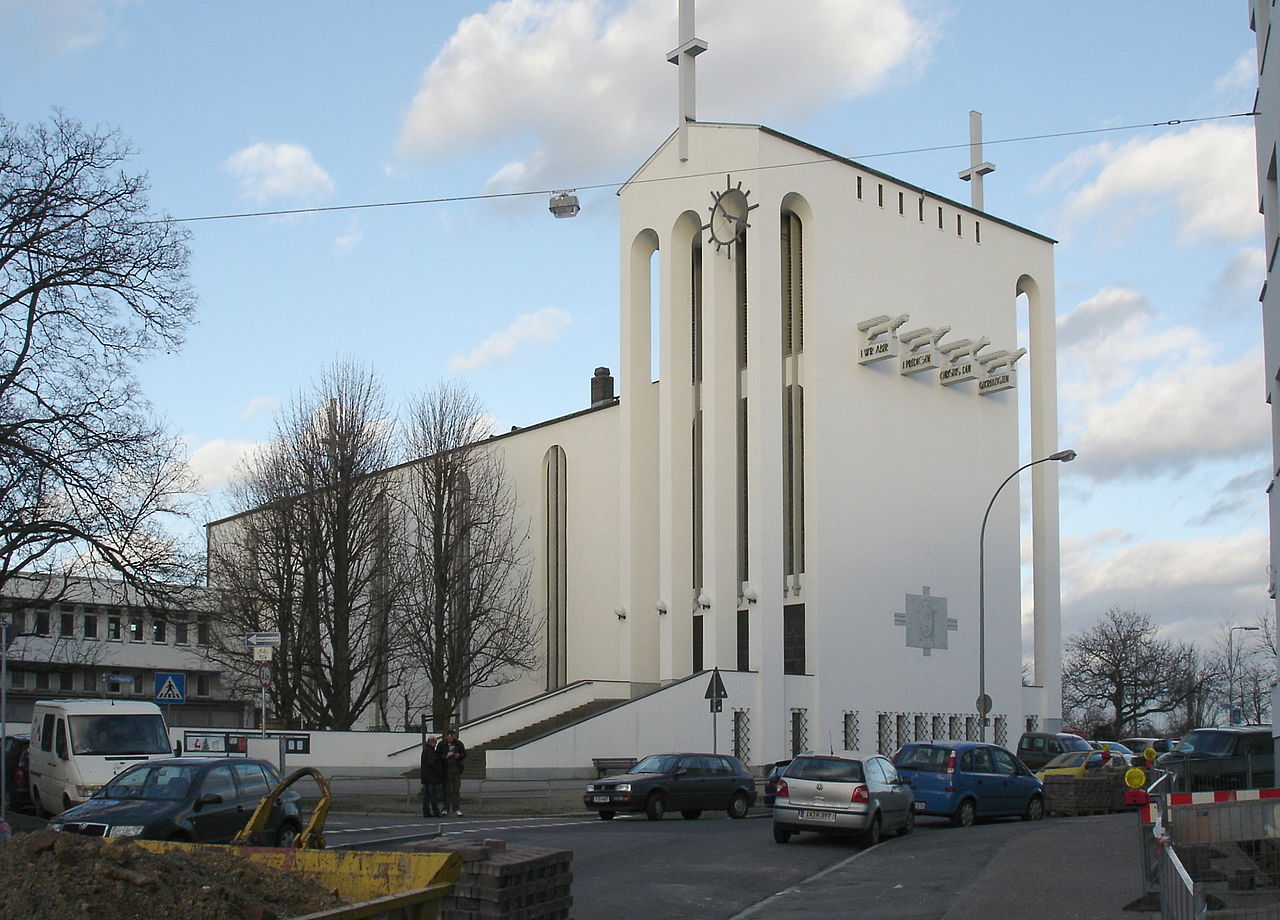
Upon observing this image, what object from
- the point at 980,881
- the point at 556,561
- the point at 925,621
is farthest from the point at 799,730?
the point at 980,881

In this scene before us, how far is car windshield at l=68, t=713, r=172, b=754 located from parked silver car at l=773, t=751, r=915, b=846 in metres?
11.0

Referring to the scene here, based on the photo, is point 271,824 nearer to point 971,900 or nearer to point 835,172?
point 971,900

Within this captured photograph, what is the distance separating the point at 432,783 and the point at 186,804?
10756mm

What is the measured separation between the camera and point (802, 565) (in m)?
43.6

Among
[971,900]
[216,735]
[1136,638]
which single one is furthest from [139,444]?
[1136,638]

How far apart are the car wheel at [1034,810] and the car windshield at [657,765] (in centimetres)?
703

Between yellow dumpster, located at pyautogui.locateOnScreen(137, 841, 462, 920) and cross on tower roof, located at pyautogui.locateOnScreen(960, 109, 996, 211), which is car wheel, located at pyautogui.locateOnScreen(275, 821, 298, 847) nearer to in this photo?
yellow dumpster, located at pyautogui.locateOnScreen(137, 841, 462, 920)

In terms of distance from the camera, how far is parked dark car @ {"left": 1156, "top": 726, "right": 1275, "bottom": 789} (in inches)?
1080

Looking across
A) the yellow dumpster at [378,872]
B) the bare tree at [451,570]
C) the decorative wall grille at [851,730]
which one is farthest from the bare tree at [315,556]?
the yellow dumpster at [378,872]

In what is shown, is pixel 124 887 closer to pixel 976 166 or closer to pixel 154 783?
pixel 154 783

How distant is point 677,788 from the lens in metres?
27.3

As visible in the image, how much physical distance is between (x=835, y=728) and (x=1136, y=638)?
52.2m

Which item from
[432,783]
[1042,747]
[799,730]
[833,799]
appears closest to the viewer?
[833,799]

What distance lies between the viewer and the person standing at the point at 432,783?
87.2 ft
